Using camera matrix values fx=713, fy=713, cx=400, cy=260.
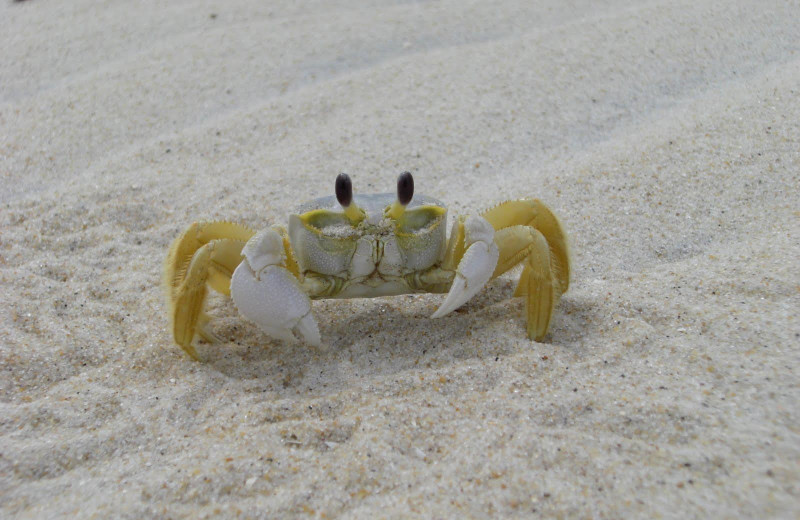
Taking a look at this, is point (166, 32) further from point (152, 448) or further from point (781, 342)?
point (781, 342)

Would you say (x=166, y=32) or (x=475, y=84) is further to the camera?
(x=166, y=32)

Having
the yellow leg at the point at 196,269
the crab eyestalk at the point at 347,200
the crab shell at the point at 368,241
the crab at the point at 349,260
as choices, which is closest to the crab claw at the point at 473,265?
the crab at the point at 349,260

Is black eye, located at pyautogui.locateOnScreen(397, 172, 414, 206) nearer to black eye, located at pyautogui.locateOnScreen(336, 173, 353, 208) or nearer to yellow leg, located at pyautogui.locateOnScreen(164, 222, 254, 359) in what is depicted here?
black eye, located at pyautogui.locateOnScreen(336, 173, 353, 208)

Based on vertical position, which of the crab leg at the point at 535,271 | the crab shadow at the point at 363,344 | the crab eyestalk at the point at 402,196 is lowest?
the crab shadow at the point at 363,344

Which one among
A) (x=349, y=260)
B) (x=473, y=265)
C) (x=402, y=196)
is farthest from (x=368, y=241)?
(x=473, y=265)

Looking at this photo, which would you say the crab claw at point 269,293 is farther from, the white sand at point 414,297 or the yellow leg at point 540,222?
the yellow leg at point 540,222

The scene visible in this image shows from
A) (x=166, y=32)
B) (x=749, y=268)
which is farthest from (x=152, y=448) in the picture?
(x=166, y=32)

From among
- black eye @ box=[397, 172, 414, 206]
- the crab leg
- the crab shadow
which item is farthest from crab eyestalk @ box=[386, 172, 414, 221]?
the crab shadow
